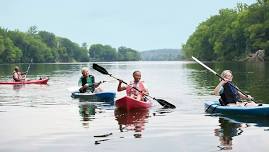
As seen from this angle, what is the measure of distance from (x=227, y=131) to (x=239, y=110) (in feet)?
8.86

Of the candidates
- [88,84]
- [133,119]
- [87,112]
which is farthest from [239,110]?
[88,84]

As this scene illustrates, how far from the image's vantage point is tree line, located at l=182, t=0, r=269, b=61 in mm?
104438

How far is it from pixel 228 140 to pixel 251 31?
9697 centimetres

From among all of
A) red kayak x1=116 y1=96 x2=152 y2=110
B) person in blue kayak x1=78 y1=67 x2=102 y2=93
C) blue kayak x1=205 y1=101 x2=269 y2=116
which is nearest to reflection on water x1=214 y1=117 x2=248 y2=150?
blue kayak x1=205 y1=101 x2=269 y2=116

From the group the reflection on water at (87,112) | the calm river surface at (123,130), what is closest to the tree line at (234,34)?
the reflection on water at (87,112)

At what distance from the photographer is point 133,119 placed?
15.4 meters

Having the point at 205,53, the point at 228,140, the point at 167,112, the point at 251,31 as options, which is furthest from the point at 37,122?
the point at 205,53

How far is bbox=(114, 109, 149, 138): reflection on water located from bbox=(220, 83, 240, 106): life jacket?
2.59 meters

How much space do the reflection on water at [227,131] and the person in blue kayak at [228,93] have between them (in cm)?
119

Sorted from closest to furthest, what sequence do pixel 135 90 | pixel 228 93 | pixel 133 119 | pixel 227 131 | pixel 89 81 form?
1. pixel 227 131
2. pixel 133 119
3. pixel 228 93
4. pixel 135 90
5. pixel 89 81

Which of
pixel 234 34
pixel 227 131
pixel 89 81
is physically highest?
pixel 234 34

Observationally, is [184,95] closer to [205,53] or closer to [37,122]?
[37,122]

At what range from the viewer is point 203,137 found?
11914 millimetres

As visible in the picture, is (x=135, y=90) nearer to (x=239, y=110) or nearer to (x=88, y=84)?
(x=88, y=84)
